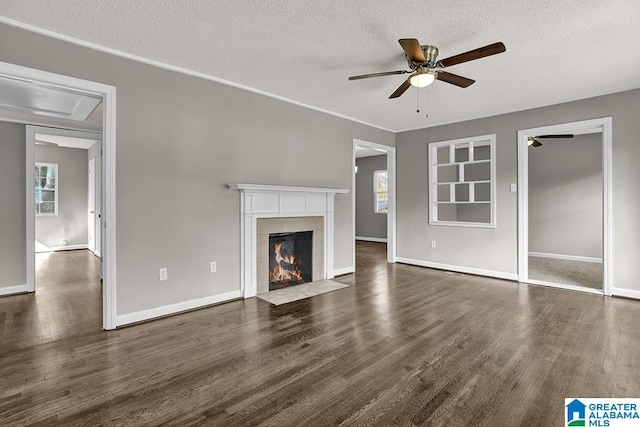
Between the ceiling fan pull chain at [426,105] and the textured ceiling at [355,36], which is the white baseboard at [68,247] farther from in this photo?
the ceiling fan pull chain at [426,105]

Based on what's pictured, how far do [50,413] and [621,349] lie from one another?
3930mm

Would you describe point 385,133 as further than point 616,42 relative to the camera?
Yes

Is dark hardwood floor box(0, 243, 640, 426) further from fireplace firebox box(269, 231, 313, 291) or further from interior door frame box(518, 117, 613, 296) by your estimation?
fireplace firebox box(269, 231, 313, 291)

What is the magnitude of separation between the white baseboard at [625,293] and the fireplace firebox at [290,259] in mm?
3906

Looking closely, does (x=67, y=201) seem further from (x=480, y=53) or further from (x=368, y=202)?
(x=480, y=53)

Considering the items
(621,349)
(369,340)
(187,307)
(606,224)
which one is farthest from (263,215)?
(606,224)

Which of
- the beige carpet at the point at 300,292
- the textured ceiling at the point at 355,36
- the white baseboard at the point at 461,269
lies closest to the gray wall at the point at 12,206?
the textured ceiling at the point at 355,36

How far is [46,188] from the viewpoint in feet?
24.7

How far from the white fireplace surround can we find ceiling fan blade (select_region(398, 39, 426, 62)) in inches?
84.6

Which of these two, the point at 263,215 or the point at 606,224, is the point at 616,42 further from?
the point at 263,215

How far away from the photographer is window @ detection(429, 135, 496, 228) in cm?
520

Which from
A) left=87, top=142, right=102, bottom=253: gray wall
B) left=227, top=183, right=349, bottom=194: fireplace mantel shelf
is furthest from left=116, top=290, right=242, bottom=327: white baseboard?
left=87, top=142, right=102, bottom=253: gray wall

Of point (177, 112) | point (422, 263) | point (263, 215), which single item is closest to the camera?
point (177, 112)

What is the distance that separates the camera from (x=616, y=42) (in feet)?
9.17
